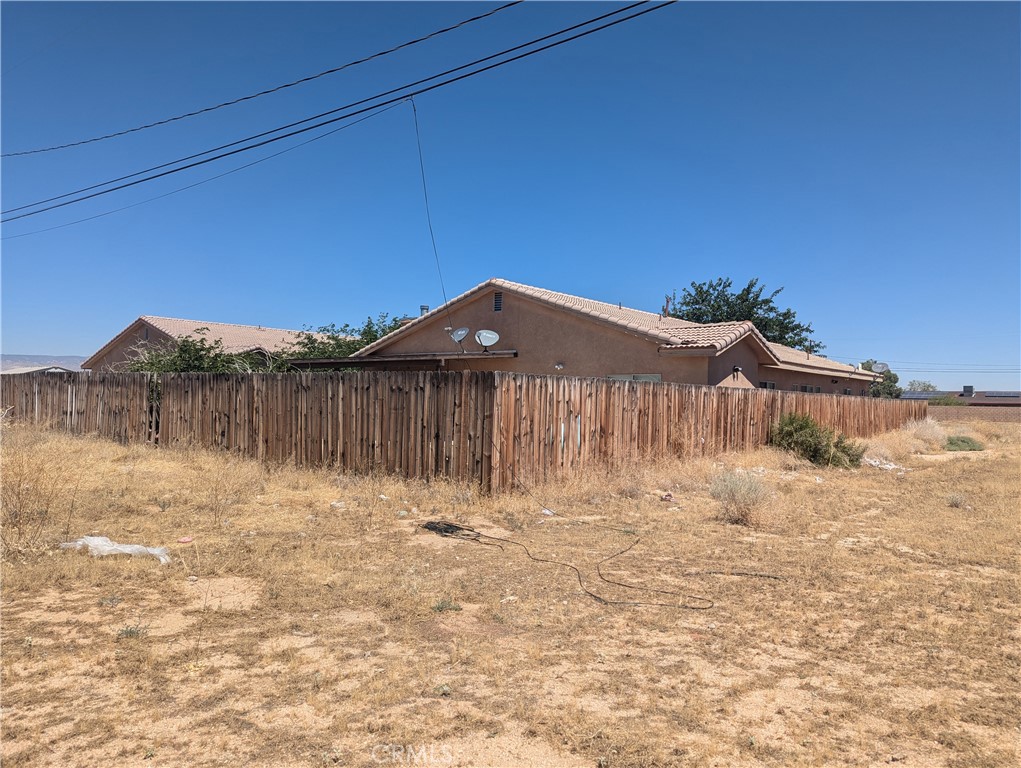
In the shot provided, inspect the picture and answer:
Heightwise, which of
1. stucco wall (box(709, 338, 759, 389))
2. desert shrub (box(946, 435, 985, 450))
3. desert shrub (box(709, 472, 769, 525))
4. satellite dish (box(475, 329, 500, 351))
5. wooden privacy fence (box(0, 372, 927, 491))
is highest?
satellite dish (box(475, 329, 500, 351))

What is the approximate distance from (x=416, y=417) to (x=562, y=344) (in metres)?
8.72

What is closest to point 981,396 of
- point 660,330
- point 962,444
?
point 962,444

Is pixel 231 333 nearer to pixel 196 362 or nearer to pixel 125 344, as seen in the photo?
pixel 125 344

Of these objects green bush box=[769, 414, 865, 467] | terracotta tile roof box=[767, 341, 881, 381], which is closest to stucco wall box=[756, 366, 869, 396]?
terracotta tile roof box=[767, 341, 881, 381]

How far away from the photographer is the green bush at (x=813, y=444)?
15.6 meters

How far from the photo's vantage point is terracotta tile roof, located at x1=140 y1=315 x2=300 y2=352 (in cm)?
3198

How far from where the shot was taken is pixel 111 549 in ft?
19.7

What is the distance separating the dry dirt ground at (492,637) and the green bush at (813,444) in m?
6.87

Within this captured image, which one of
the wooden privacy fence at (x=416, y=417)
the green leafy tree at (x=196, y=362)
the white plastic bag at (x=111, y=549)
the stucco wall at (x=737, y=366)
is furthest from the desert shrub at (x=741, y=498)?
the green leafy tree at (x=196, y=362)

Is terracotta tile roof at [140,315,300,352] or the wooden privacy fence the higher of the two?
terracotta tile roof at [140,315,300,352]

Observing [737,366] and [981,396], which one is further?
[981,396]

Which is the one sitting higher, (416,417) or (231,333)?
(231,333)

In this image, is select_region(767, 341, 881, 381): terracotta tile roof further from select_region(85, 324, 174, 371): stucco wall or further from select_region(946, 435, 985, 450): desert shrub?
select_region(85, 324, 174, 371): stucco wall

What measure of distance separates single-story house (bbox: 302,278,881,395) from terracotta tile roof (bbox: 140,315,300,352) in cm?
1299
